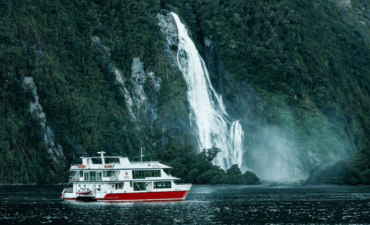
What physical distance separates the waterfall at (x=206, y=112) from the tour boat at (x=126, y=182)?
262 feet

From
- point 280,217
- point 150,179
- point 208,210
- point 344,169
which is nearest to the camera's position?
point 280,217

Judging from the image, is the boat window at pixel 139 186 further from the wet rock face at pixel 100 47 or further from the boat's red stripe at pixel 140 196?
the wet rock face at pixel 100 47

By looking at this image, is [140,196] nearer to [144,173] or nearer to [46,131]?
[144,173]

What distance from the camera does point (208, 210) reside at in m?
82.6

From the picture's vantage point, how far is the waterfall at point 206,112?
180 m

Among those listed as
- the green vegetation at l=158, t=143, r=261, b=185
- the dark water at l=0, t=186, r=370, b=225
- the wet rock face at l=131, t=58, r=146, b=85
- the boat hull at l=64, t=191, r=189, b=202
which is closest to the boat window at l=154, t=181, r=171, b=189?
the boat hull at l=64, t=191, r=189, b=202

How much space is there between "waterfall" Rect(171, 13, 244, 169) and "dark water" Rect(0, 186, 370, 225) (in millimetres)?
75459

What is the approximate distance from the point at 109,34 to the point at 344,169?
3356 inches

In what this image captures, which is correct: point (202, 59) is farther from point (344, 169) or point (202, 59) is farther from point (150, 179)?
point (150, 179)

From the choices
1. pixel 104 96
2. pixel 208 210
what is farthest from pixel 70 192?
pixel 104 96

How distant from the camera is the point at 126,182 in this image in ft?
307

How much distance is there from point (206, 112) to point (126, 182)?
94.3 metres

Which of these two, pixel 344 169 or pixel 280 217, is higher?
pixel 344 169

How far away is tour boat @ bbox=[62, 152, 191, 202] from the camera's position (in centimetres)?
9331
